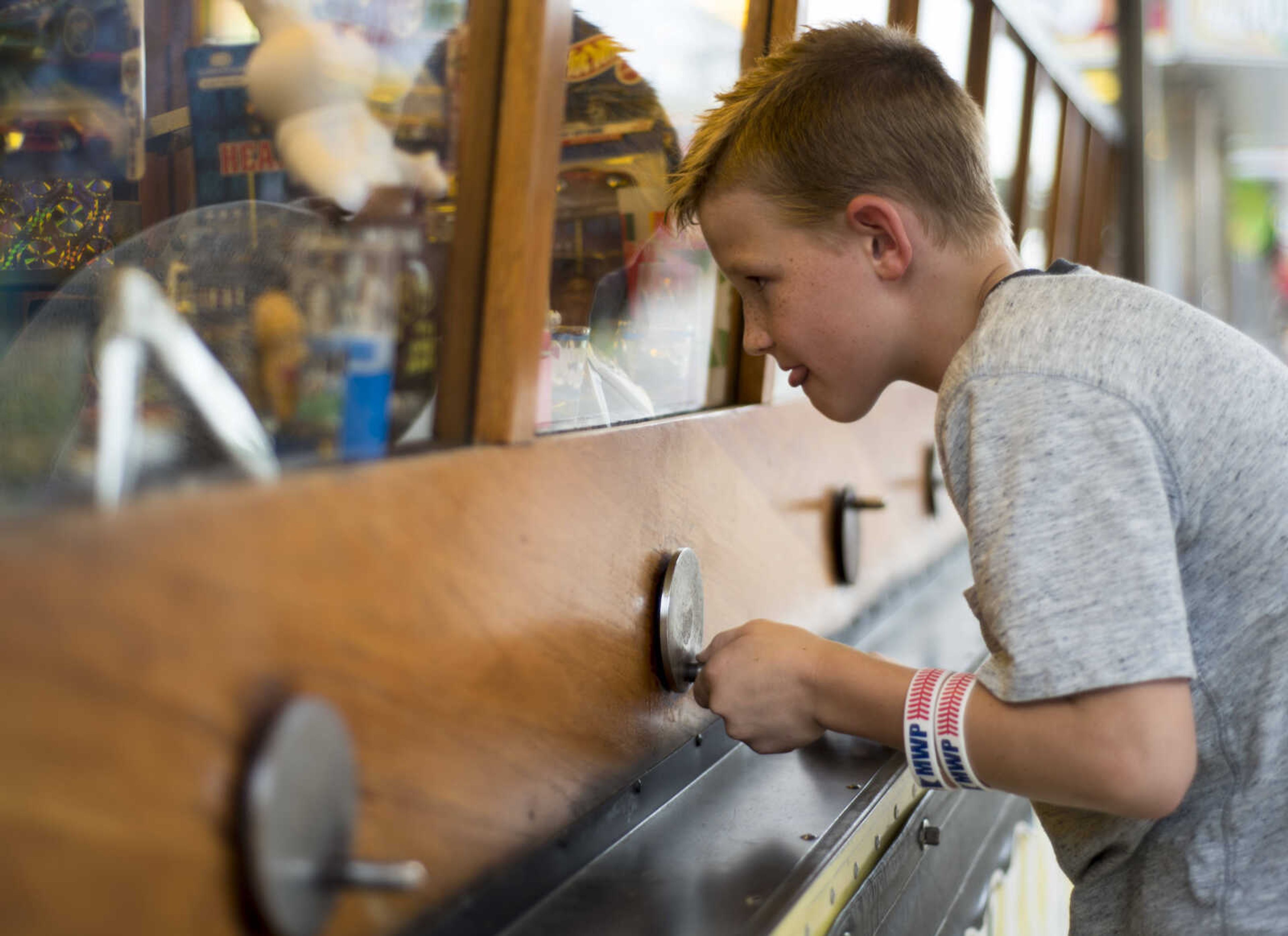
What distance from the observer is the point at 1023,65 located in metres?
2.72

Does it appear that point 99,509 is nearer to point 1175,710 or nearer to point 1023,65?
point 1175,710

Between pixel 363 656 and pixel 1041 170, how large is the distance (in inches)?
118

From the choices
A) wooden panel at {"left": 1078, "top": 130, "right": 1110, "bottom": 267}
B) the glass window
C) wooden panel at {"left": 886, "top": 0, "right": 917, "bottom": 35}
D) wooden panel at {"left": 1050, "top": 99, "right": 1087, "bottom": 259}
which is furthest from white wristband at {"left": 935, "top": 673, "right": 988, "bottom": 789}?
wooden panel at {"left": 1078, "top": 130, "right": 1110, "bottom": 267}

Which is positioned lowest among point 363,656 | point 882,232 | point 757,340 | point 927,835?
point 927,835

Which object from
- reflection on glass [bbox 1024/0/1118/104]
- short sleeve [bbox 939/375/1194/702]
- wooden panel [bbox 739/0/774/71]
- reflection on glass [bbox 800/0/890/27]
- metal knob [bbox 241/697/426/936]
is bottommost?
metal knob [bbox 241/697/426/936]

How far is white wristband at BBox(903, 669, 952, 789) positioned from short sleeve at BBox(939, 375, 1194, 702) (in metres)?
0.05

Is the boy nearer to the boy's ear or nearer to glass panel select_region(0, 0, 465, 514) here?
the boy's ear

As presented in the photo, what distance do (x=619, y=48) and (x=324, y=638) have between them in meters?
0.66

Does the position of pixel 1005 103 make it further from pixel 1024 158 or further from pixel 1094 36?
pixel 1094 36

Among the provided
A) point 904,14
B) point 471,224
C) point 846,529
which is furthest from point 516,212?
point 904,14

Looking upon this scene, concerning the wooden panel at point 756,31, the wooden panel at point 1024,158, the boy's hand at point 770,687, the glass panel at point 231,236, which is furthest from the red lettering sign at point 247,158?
the wooden panel at point 1024,158

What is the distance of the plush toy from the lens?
0.84 meters

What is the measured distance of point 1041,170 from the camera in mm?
3252

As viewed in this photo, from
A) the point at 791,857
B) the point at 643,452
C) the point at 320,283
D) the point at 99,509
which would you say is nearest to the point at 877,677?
the point at 791,857
